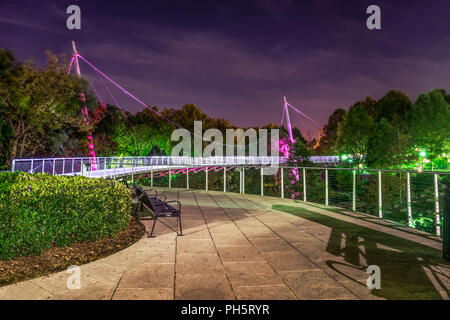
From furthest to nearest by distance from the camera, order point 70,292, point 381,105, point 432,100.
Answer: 1. point 381,105
2. point 432,100
3. point 70,292

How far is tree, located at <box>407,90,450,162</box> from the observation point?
1886 inches

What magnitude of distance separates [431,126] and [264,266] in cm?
5549

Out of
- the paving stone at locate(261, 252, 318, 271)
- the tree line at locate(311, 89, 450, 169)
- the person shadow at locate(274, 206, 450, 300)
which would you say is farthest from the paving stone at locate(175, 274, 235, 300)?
the tree line at locate(311, 89, 450, 169)

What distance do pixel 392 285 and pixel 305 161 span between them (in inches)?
620

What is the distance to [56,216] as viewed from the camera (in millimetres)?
4453

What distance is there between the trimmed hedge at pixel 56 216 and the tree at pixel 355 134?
45.1 m

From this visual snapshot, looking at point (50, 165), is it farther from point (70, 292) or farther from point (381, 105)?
point (381, 105)

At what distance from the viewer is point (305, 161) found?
18859 millimetres

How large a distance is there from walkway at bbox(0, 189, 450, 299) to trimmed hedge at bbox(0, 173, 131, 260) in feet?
2.28

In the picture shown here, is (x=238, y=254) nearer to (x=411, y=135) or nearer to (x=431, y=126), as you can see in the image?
(x=411, y=135)

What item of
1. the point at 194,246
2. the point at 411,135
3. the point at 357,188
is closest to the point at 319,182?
the point at 357,188

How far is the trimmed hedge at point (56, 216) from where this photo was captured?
405 cm

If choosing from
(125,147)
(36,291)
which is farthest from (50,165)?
→ (125,147)

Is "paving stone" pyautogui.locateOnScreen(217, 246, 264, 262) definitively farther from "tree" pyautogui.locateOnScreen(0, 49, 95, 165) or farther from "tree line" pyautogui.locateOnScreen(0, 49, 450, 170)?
"tree" pyautogui.locateOnScreen(0, 49, 95, 165)
